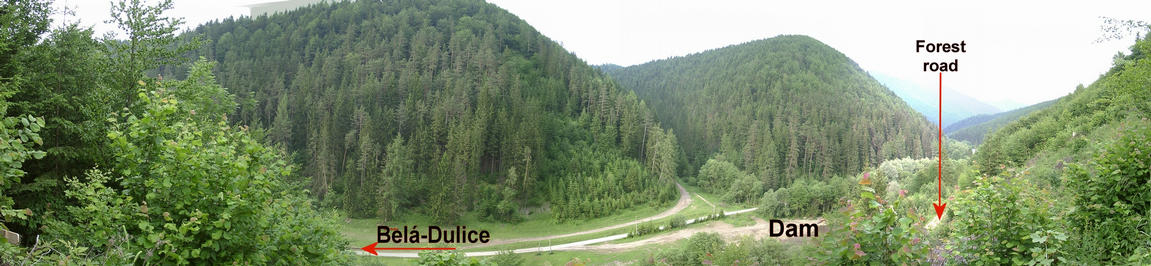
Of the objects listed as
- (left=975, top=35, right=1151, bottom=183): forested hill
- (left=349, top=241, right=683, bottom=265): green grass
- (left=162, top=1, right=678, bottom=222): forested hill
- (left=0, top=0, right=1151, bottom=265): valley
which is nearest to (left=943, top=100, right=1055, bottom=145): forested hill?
(left=0, top=0, right=1151, bottom=265): valley

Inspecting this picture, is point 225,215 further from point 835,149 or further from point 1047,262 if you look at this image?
point 835,149

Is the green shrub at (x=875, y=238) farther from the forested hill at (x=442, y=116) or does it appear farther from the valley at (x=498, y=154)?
the forested hill at (x=442, y=116)

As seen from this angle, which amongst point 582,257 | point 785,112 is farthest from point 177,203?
point 785,112

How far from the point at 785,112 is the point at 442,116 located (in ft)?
250

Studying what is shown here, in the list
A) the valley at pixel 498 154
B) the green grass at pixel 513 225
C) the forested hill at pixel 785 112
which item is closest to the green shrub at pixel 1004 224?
the valley at pixel 498 154

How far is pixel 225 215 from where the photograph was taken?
193 inches

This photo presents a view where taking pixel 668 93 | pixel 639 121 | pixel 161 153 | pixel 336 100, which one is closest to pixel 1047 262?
pixel 161 153

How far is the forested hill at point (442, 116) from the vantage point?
6244 centimetres

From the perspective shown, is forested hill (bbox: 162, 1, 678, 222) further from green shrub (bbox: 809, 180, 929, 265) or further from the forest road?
green shrub (bbox: 809, 180, 929, 265)

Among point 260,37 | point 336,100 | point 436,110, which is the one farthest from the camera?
point 260,37

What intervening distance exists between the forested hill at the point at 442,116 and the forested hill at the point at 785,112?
23.6 metres

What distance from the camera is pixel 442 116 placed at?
7119 cm

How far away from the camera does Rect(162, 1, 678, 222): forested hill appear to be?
6244 centimetres

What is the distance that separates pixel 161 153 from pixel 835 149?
4024 inches
